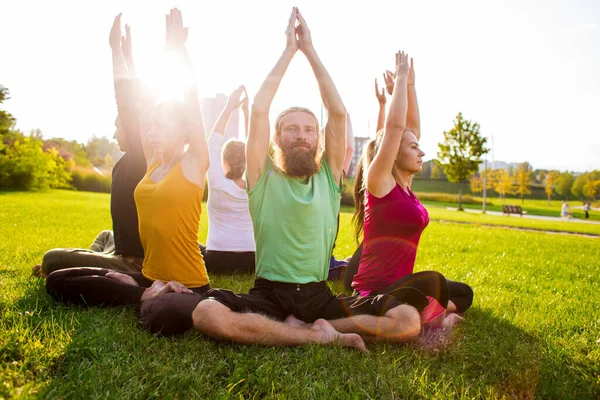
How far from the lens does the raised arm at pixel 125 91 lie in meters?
4.18

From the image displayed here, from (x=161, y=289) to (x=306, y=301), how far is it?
111cm

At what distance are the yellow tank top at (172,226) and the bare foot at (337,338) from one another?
1088 mm

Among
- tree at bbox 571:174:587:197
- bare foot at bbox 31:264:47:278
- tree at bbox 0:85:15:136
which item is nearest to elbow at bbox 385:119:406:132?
bare foot at bbox 31:264:47:278

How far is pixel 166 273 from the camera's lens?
11.9ft

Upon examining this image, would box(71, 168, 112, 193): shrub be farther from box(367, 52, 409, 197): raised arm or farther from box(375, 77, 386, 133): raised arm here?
box(367, 52, 409, 197): raised arm

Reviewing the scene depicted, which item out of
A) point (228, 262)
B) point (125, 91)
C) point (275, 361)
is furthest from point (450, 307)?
point (125, 91)

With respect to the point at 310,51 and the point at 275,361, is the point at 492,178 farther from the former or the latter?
the point at 275,361

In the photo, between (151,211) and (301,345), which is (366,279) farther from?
(151,211)

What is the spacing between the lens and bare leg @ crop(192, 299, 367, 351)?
9.96 ft

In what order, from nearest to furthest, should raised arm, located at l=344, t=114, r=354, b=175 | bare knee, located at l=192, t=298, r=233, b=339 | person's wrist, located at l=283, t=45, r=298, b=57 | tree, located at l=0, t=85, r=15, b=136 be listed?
bare knee, located at l=192, t=298, r=233, b=339
person's wrist, located at l=283, t=45, r=298, b=57
raised arm, located at l=344, t=114, r=354, b=175
tree, located at l=0, t=85, r=15, b=136

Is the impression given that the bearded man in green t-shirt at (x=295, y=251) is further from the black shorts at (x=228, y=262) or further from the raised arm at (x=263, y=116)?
the black shorts at (x=228, y=262)

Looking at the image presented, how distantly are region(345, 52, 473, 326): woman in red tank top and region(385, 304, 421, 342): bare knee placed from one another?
0.24 metres

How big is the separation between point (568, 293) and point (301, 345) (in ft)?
13.7

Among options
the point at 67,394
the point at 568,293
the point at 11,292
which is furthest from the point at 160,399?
the point at 568,293
